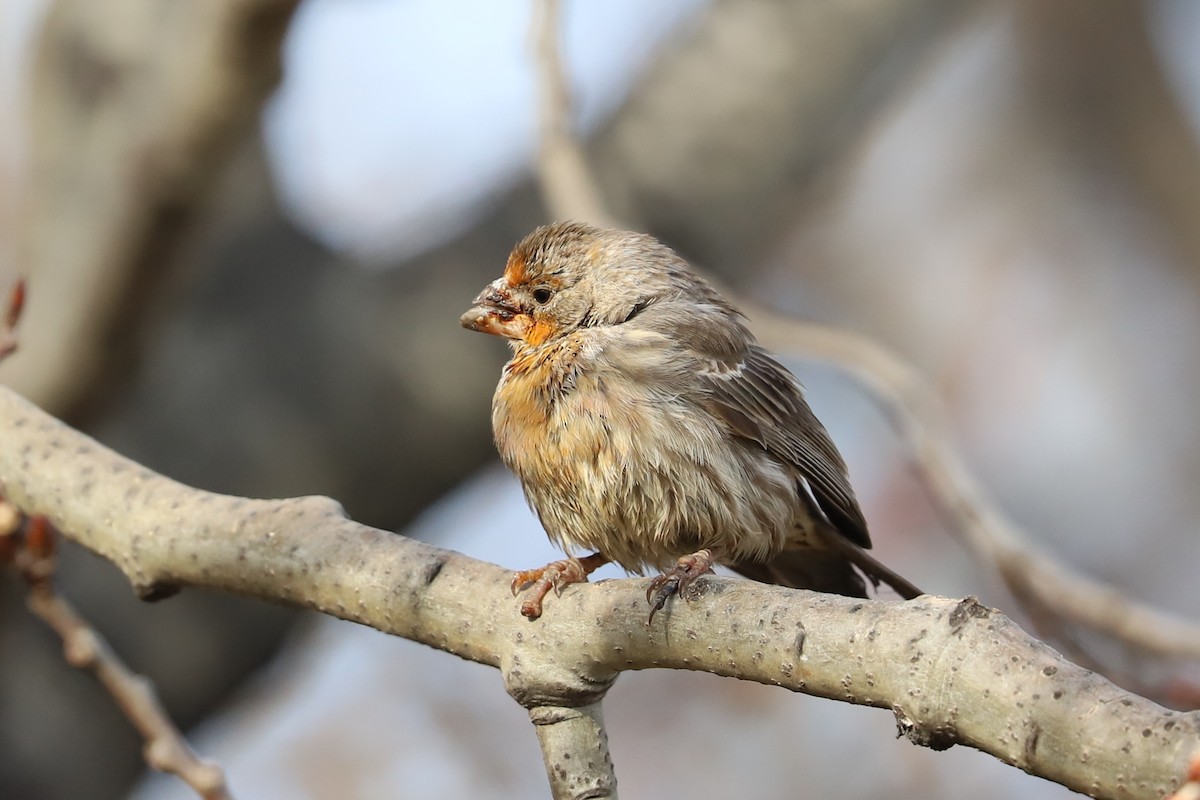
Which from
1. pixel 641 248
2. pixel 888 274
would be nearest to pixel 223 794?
pixel 641 248

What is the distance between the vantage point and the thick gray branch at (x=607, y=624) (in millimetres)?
2102

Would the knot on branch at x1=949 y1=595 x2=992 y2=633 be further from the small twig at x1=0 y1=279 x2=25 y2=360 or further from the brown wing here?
the small twig at x1=0 y1=279 x2=25 y2=360

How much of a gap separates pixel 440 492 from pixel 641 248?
121 inches

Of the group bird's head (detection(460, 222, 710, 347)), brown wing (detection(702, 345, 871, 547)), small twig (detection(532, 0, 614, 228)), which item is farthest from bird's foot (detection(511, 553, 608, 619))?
small twig (detection(532, 0, 614, 228))

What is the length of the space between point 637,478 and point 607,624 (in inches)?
31.5

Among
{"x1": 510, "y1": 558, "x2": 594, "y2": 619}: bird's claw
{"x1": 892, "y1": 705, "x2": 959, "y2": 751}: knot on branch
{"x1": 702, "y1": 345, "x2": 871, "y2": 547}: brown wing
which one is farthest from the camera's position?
{"x1": 702, "y1": 345, "x2": 871, "y2": 547}: brown wing

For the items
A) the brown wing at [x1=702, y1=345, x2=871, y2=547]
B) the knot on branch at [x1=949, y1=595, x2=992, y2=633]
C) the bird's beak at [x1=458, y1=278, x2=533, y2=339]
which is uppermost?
the bird's beak at [x1=458, y1=278, x2=533, y2=339]

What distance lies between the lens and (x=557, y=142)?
5.21 meters

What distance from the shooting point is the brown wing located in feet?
13.3

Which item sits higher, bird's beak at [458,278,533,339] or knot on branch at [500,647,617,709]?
bird's beak at [458,278,533,339]

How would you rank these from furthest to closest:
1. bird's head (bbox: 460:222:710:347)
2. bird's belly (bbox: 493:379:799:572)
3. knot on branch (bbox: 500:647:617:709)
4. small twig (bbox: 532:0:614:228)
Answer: small twig (bbox: 532:0:614:228)
bird's head (bbox: 460:222:710:347)
bird's belly (bbox: 493:379:799:572)
knot on branch (bbox: 500:647:617:709)

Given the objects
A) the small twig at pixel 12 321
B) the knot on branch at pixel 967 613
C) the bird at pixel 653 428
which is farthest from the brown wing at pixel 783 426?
the small twig at pixel 12 321

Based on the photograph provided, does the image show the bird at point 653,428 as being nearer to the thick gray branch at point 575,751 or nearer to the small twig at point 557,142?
the thick gray branch at point 575,751

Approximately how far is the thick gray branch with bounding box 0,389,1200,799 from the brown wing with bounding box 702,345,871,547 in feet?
3.69
